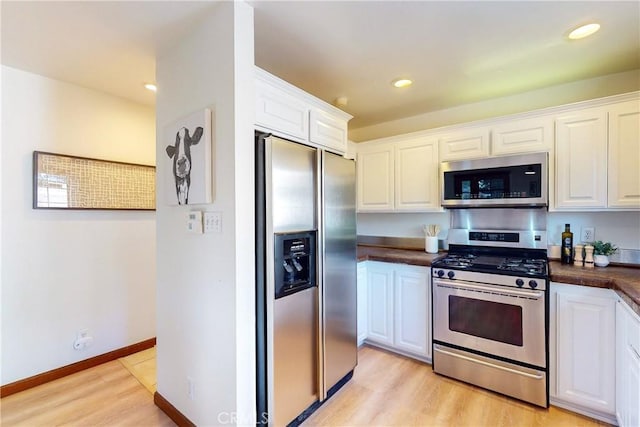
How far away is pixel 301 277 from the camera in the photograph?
1808mm

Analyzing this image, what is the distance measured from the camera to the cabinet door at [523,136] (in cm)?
226

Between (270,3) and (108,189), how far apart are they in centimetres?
214

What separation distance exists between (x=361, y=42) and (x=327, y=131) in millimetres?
606

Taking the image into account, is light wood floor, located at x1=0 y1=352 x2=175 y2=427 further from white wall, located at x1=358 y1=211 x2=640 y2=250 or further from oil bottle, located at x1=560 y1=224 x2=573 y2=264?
oil bottle, located at x1=560 y1=224 x2=573 y2=264

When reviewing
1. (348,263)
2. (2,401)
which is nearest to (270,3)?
(348,263)

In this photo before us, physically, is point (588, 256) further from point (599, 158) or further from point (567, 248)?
point (599, 158)

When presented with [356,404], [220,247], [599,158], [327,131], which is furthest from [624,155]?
[220,247]

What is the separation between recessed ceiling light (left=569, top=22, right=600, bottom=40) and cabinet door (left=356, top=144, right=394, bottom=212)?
1.55 m

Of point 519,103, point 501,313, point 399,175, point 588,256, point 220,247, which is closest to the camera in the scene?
point 220,247

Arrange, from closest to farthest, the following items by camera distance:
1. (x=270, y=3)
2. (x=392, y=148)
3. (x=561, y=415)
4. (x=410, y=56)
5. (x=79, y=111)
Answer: (x=270, y=3) → (x=561, y=415) → (x=410, y=56) → (x=79, y=111) → (x=392, y=148)

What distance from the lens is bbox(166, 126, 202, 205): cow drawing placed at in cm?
168

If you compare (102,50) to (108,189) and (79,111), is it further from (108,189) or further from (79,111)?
(108,189)

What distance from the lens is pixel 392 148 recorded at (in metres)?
3.03

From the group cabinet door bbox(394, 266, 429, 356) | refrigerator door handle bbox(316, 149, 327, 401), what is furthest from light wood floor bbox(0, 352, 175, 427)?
cabinet door bbox(394, 266, 429, 356)
